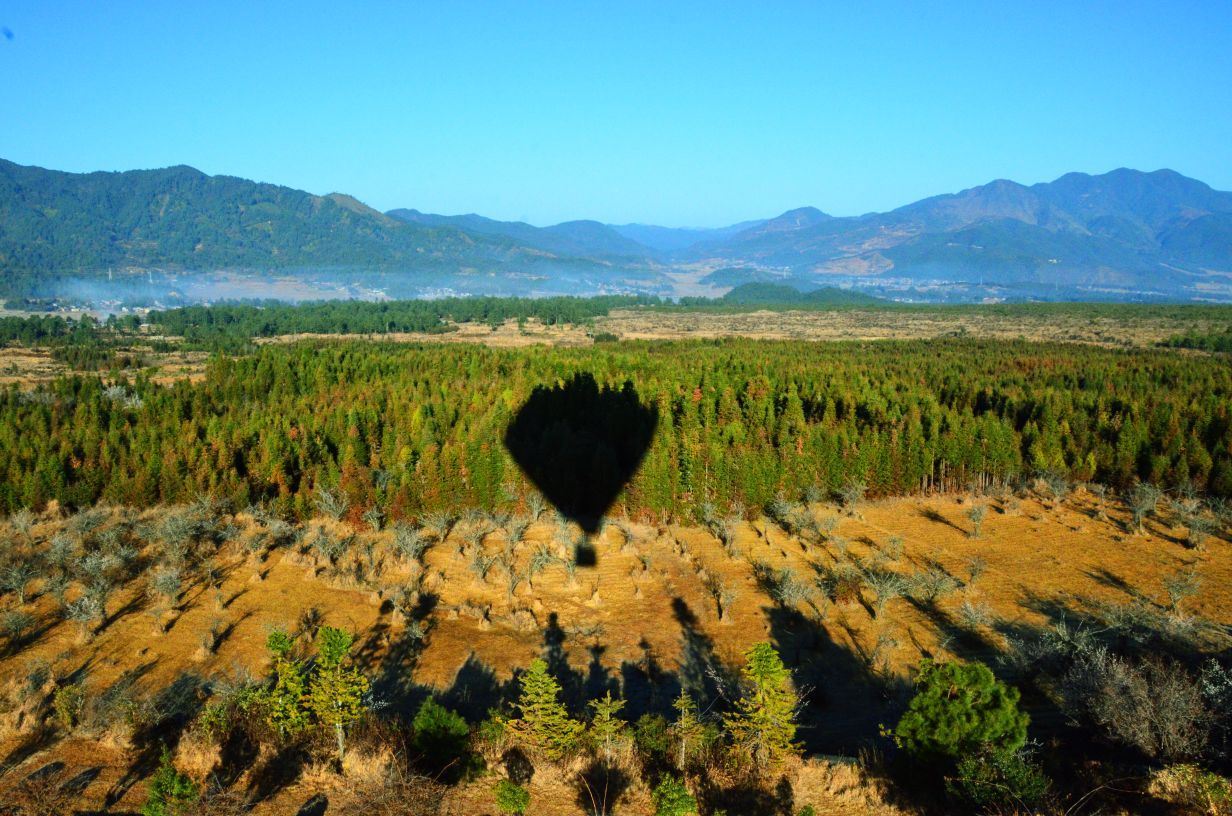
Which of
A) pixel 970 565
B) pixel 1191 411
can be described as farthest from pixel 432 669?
pixel 1191 411

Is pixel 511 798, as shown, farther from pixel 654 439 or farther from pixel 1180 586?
pixel 654 439

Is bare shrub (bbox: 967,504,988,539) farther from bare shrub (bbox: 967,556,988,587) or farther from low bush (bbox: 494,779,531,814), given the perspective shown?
low bush (bbox: 494,779,531,814)

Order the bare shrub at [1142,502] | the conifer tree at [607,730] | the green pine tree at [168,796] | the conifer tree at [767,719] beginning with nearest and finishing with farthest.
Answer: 1. the green pine tree at [168,796]
2. the conifer tree at [607,730]
3. the conifer tree at [767,719]
4. the bare shrub at [1142,502]

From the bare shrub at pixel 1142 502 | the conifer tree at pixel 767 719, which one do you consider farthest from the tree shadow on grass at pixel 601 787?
the bare shrub at pixel 1142 502

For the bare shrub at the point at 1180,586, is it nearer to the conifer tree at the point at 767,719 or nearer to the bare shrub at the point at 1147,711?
the bare shrub at the point at 1147,711

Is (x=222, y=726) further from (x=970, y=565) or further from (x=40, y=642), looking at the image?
(x=970, y=565)

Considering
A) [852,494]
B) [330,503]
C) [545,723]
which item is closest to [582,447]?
[330,503]
